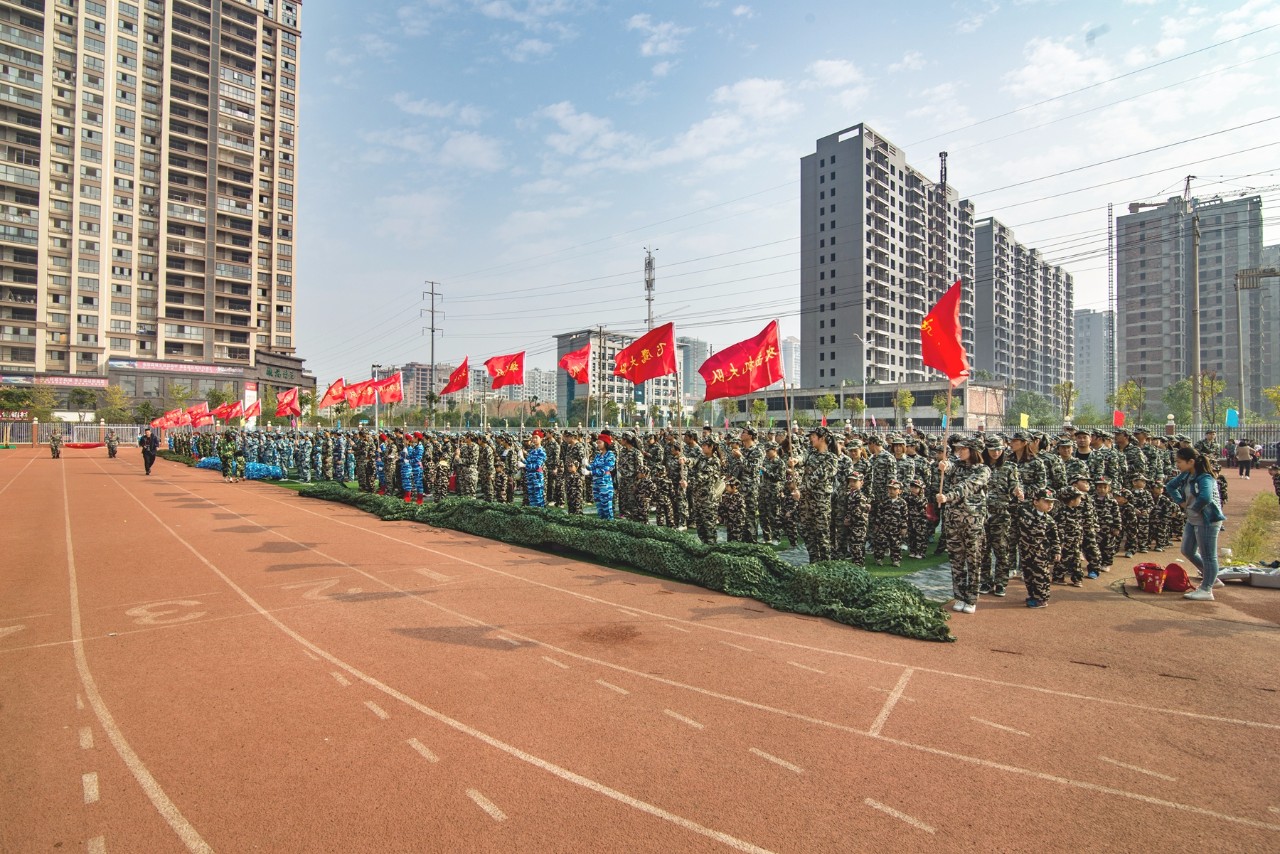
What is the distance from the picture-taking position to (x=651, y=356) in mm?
15359

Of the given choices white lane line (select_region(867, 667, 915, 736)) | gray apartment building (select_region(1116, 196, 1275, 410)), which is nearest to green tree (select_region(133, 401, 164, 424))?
white lane line (select_region(867, 667, 915, 736))

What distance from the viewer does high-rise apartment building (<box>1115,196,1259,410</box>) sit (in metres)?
81.9

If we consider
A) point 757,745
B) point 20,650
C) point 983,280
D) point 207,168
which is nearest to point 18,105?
point 207,168

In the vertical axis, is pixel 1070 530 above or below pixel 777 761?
above

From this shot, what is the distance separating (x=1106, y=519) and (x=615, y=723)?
8.61 metres

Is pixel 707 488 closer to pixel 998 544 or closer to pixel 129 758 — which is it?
pixel 998 544

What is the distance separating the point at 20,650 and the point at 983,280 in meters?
114

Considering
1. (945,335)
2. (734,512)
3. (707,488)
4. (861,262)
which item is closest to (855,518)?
(734,512)

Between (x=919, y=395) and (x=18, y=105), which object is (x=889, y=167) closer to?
(x=919, y=395)

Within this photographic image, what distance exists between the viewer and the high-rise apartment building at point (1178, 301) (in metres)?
81.9

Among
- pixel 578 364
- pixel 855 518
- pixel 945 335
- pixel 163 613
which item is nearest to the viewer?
pixel 163 613

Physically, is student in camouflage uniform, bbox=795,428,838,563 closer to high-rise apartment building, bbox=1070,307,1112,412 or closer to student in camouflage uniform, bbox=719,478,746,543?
student in camouflage uniform, bbox=719,478,746,543

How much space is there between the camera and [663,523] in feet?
44.2

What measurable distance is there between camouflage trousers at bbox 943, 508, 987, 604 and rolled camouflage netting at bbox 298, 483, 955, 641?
1.97 ft
